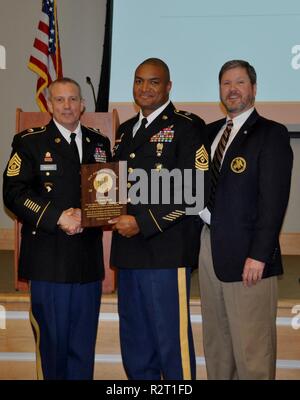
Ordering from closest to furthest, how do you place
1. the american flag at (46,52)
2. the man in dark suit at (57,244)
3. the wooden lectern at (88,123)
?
the man in dark suit at (57,244), the wooden lectern at (88,123), the american flag at (46,52)

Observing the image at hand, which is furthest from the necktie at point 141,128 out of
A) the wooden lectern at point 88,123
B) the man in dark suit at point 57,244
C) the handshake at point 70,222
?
the wooden lectern at point 88,123

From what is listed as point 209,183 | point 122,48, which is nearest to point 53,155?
point 209,183

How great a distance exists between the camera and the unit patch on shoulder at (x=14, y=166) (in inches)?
101

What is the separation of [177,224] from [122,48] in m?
2.83

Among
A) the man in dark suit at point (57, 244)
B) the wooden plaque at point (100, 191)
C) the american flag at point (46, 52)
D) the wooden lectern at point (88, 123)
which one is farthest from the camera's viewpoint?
the american flag at point (46, 52)

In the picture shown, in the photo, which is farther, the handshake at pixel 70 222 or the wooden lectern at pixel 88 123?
the wooden lectern at pixel 88 123

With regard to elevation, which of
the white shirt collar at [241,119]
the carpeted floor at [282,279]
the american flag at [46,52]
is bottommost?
the carpeted floor at [282,279]

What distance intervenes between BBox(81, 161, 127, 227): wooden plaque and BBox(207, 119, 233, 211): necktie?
1.43 ft

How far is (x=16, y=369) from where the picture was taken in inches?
127

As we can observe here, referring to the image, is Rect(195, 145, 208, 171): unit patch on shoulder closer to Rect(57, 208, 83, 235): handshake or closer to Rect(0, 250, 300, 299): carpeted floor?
Rect(57, 208, 83, 235): handshake

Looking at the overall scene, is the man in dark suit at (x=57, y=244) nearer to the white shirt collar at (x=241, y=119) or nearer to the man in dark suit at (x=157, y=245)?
the man in dark suit at (x=157, y=245)

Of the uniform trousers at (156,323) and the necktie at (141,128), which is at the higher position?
the necktie at (141,128)
